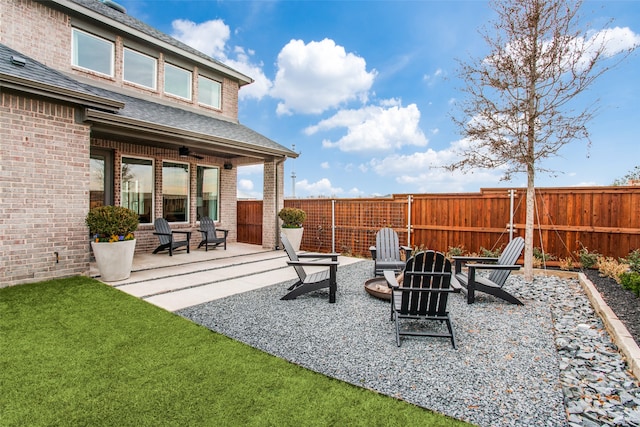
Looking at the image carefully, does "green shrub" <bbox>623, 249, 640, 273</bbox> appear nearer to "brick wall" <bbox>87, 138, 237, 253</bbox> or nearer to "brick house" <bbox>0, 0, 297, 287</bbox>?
"brick house" <bbox>0, 0, 297, 287</bbox>

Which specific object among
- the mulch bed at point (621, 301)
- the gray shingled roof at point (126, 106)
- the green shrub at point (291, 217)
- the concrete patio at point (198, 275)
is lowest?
the concrete patio at point (198, 275)

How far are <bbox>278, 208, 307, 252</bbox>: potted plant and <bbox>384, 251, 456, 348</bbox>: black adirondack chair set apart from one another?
665 centimetres

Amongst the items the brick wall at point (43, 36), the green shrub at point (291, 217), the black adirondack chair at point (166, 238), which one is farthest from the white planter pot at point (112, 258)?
the brick wall at point (43, 36)

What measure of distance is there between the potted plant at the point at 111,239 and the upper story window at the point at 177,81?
647 cm

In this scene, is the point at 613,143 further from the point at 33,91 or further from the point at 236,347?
the point at 33,91

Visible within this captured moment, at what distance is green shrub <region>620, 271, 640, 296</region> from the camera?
508 cm

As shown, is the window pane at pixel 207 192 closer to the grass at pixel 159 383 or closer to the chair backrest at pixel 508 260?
the grass at pixel 159 383

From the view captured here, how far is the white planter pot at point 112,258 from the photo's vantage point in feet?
19.9

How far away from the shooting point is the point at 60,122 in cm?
607

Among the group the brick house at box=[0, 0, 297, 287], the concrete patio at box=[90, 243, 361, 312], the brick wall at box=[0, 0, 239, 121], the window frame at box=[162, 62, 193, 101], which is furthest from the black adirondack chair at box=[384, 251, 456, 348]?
the window frame at box=[162, 62, 193, 101]

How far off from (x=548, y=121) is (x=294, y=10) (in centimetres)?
925

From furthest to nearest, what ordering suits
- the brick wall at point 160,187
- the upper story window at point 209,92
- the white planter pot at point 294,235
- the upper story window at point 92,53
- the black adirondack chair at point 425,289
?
the upper story window at point 209,92 → the white planter pot at point 294,235 → the brick wall at point 160,187 → the upper story window at point 92,53 → the black adirondack chair at point 425,289

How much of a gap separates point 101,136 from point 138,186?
185 cm

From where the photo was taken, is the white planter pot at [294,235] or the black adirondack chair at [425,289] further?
the white planter pot at [294,235]
